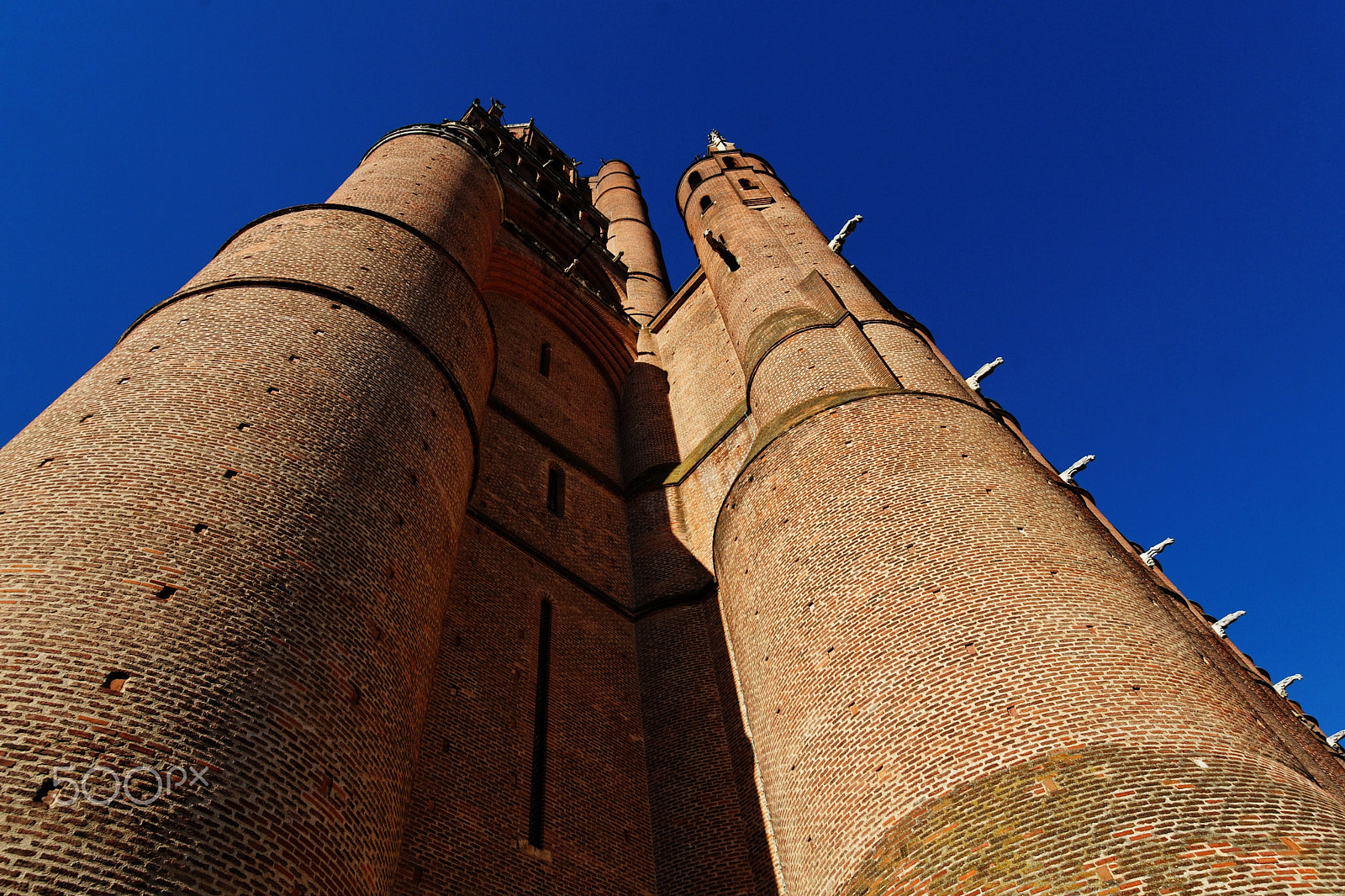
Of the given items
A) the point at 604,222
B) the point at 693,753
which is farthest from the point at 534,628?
Result: the point at 604,222

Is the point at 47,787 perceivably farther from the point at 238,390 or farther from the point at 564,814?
the point at 564,814

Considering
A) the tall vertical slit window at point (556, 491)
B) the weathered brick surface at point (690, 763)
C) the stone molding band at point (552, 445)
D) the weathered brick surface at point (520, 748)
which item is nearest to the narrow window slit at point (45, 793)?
the weathered brick surface at point (520, 748)

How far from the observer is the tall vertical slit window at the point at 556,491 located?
12062mm

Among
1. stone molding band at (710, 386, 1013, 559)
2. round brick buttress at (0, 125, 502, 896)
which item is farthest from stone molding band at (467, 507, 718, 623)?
stone molding band at (710, 386, 1013, 559)

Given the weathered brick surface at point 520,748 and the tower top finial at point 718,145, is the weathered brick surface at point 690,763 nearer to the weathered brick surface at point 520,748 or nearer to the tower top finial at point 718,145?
the weathered brick surface at point 520,748

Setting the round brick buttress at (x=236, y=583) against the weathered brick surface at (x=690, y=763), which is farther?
the weathered brick surface at (x=690, y=763)

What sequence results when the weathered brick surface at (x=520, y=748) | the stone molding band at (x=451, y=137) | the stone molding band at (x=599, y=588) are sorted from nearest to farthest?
the weathered brick surface at (x=520, y=748), the stone molding band at (x=599, y=588), the stone molding band at (x=451, y=137)

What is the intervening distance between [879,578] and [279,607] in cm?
469

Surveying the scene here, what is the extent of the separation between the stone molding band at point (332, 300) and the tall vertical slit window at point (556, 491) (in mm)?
2531

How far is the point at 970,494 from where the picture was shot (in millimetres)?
8062

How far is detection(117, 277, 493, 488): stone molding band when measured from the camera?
9.16m

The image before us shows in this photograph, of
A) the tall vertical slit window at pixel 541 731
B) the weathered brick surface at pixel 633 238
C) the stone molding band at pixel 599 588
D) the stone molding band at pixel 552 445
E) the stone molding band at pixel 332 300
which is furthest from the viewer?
the weathered brick surface at pixel 633 238

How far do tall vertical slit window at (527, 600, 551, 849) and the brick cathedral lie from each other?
45mm

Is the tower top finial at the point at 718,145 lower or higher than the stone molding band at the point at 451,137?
higher
